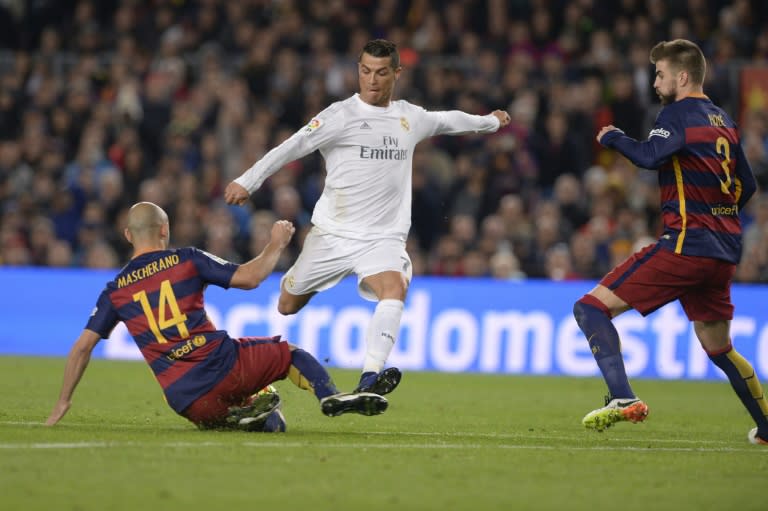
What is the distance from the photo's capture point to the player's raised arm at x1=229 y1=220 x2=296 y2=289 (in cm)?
797

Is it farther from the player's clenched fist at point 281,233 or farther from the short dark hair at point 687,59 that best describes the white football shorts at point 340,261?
the short dark hair at point 687,59

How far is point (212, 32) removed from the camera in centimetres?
2139

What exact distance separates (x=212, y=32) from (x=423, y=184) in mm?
5158

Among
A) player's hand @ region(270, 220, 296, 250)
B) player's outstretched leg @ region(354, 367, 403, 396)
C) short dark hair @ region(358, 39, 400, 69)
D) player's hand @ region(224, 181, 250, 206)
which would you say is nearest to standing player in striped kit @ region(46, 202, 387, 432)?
player's hand @ region(270, 220, 296, 250)

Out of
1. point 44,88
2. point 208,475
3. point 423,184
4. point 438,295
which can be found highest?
point 44,88

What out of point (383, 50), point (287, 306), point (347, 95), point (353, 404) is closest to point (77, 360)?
point (353, 404)

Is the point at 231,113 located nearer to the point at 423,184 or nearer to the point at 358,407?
the point at 423,184

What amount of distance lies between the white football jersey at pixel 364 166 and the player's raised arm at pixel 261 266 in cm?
113

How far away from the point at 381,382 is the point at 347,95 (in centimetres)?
1173

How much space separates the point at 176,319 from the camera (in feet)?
26.3

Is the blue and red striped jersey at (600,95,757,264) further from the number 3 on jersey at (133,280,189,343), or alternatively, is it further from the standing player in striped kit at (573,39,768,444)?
the number 3 on jersey at (133,280,189,343)

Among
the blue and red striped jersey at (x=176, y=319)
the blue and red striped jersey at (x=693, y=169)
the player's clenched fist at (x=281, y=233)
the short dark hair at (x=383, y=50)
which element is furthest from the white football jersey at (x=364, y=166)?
the blue and red striped jersey at (x=693, y=169)

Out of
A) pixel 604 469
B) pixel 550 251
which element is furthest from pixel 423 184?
pixel 604 469

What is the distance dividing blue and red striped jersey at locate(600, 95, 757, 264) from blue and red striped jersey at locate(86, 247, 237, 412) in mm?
2666
